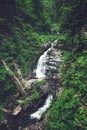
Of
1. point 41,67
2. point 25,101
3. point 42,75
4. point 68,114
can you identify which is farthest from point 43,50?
point 68,114

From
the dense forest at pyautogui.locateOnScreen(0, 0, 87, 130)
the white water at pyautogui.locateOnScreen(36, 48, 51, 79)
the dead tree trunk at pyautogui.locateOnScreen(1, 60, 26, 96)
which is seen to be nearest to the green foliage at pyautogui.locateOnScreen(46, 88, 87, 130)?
the dense forest at pyautogui.locateOnScreen(0, 0, 87, 130)

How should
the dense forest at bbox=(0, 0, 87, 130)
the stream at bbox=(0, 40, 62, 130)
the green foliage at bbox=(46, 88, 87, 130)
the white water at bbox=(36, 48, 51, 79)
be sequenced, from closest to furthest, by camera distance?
the green foliage at bbox=(46, 88, 87, 130)
the dense forest at bbox=(0, 0, 87, 130)
the stream at bbox=(0, 40, 62, 130)
the white water at bbox=(36, 48, 51, 79)

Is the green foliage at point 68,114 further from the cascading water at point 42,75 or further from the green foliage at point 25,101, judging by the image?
the green foliage at point 25,101

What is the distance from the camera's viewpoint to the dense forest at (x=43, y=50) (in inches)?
561

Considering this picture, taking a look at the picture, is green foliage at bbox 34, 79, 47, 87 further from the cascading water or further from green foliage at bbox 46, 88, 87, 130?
green foliage at bbox 46, 88, 87, 130

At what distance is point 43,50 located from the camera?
82.2 ft

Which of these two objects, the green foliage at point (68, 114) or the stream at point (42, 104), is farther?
the stream at point (42, 104)

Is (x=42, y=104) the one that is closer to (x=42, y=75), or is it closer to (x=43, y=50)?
(x=42, y=75)

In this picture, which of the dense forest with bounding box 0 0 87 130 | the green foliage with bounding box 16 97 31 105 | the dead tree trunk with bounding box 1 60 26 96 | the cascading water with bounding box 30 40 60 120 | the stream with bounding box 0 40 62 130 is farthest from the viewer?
the dead tree trunk with bounding box 1 60 26 96

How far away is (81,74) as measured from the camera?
48.8 feet

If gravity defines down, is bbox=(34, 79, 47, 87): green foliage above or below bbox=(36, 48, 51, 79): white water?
above

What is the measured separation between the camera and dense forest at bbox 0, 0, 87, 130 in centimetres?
1425

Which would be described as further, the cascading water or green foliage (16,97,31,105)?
green foliage (16,97,31,105)

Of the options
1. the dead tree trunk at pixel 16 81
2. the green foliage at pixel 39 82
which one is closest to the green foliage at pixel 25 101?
the dead tree trunk at pixel 16 81
